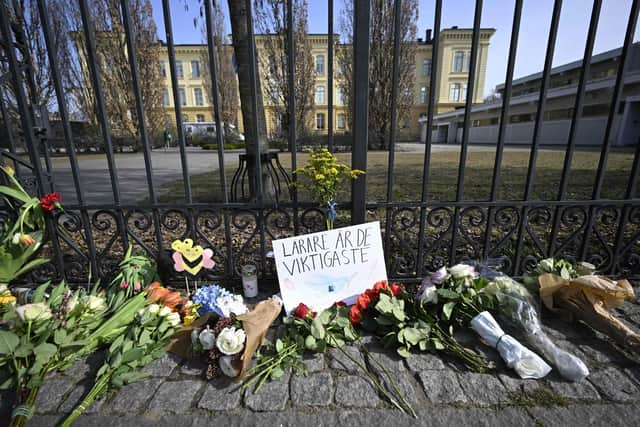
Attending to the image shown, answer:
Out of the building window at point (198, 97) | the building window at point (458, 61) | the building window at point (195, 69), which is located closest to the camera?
the building window at point (458, 61)

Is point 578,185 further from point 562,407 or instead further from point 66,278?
point 66,278

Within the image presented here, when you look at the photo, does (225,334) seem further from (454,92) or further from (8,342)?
(454,92)

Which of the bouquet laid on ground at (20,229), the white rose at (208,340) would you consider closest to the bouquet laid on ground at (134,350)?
the white rose at (208,340)

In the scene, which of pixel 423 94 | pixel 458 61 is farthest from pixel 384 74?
pixel 458 61

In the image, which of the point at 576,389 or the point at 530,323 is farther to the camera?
the point at 530,323

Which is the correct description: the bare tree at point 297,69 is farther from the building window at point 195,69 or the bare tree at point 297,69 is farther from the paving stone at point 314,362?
the building window at point 195,69

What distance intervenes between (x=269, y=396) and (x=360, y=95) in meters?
1.98

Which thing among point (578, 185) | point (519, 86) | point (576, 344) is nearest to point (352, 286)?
point (576, 344)

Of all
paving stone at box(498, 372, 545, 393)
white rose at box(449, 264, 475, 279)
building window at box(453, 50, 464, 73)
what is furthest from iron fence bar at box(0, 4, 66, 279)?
building window at box(453, 50, 464, 73)

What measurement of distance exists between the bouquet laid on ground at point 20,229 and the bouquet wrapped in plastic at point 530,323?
329 centimetres

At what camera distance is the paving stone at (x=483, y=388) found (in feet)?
4.72

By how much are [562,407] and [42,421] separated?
2.51 metres

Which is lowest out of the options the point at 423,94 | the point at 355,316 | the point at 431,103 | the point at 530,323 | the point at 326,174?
the point at 355,316

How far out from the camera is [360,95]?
6.81 ft
